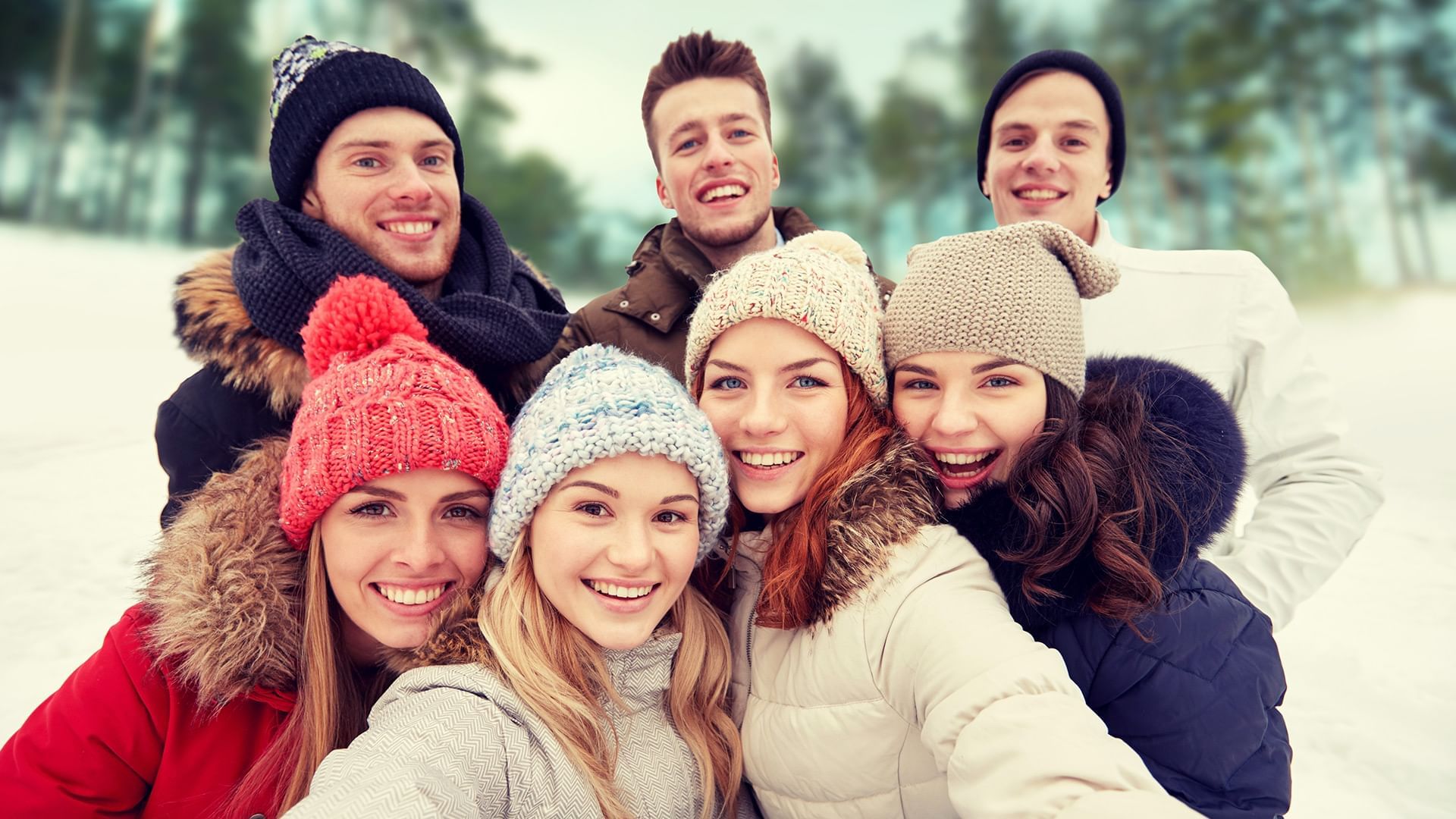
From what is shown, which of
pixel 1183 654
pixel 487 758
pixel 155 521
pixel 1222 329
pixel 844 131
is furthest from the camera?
pixel 844 131

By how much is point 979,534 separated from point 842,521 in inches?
12.0

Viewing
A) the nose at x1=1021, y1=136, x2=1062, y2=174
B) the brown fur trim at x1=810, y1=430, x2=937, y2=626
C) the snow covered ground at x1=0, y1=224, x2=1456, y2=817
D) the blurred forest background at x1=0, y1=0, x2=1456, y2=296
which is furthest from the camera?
the blurred forest background at x1=0, y1=0, x2=1456, y2=296

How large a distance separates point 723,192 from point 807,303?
4.93 feet

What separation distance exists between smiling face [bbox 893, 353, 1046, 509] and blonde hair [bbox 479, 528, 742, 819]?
66cm

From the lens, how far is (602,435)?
1709 mm

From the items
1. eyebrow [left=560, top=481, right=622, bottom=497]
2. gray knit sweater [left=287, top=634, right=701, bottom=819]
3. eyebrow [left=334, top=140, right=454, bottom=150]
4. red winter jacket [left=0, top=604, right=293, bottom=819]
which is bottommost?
red winter jacket [left=0, top=604, right=293, bottom=819]

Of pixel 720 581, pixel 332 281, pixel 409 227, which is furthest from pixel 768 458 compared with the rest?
pixel 409 227

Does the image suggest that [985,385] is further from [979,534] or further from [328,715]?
[328,715]

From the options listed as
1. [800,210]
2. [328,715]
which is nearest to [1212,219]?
[800,210]

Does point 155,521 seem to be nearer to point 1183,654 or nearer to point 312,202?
point 312,202

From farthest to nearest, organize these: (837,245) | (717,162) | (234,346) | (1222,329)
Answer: (717,162) < (1222,329) < (234,346) < (837,245)

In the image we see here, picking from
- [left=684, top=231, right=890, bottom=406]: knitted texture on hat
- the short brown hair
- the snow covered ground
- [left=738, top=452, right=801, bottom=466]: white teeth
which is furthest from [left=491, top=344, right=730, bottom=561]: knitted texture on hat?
the short brown hair

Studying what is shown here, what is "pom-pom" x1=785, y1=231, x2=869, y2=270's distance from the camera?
2.19 m

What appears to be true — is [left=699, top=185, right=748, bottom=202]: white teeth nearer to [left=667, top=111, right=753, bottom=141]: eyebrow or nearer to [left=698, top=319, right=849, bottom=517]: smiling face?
[left=667, top=111, right=753, bottom=141]: eyebrow
